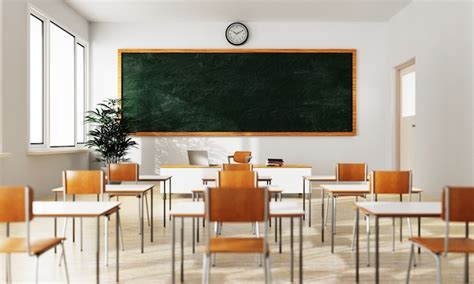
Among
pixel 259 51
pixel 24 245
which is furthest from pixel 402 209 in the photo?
pixel 259 51

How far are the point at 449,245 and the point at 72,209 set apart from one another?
2.37 m

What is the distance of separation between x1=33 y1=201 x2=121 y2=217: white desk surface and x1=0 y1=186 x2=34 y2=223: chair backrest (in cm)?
23

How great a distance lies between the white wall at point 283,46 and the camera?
35.3 feet

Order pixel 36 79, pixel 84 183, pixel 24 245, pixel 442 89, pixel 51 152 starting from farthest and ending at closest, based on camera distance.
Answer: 1. pixel 51 152
2. pixel 36 79
3. pixel 442 89
4. pixel 84 183
5. pixel 24 245

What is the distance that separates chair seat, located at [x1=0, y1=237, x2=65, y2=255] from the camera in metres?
2.85

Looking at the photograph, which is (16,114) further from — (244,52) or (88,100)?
(244,52)

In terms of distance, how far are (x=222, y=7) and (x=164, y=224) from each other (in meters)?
5.18

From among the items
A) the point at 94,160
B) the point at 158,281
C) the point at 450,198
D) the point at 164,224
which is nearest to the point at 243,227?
the point at 164,224

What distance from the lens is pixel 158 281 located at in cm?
364

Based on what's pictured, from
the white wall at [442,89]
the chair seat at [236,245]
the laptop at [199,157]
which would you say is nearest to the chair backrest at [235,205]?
the chair seat at [236,245]

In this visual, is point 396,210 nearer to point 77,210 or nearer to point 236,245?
point 236,245

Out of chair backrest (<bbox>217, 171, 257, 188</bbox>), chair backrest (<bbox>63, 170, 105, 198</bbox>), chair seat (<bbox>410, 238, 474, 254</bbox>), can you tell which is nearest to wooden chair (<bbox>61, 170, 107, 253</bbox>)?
chair backrest (<bbox>63, 170, 105, 198</bbox>)

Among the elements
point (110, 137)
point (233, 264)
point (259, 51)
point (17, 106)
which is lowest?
point (233, 264)

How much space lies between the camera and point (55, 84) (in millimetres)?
9320
